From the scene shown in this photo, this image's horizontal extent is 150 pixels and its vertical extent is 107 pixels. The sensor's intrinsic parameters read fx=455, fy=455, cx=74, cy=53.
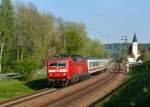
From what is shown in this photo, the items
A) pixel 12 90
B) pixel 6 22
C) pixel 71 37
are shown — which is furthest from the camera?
pixel 71 37

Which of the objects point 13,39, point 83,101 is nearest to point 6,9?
point 13,39

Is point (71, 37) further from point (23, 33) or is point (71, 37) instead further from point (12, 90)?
point (12, 90)

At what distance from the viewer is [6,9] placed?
266ft

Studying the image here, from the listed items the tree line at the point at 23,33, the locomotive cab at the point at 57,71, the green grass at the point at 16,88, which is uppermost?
the tree line at the point at 23,33

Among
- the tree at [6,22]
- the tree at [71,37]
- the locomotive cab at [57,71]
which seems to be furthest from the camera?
the tree at [71,37]

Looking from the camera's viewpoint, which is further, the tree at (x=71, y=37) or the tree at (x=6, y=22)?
the tree at (x=71, y=37)

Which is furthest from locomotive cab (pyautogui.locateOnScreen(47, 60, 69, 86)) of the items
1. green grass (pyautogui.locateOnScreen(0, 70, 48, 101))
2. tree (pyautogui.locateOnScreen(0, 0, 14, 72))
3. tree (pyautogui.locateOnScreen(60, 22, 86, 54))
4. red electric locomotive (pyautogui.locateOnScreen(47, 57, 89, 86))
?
tree (pyautogui.locateOnScreen(60, 22, 86, 54))

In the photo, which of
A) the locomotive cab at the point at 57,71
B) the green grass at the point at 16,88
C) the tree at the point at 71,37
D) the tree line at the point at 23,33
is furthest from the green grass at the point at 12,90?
the tree at the point at 71,37

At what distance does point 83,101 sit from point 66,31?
8107 centimetres

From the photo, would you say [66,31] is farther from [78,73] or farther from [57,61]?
[57,61]

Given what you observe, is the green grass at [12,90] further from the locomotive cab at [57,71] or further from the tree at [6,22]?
the tree at [6,22]

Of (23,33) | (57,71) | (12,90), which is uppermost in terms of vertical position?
(23,33)

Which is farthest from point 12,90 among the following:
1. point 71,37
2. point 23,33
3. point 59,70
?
point 71,37

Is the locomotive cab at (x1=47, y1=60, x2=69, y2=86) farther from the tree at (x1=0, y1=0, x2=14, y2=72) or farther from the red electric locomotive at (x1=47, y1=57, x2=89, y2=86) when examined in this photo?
the tree at (x1=0, y1=0, x2=14, y2=72)
